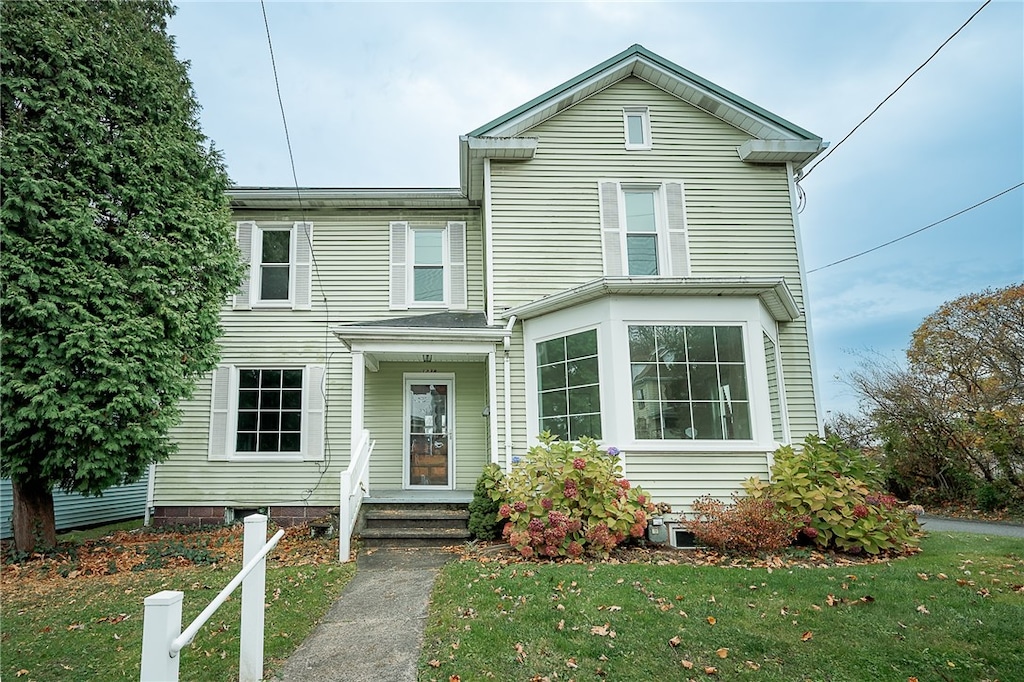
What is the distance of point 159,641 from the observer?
215 cm

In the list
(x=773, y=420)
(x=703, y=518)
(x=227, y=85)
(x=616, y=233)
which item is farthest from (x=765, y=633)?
(x=227, y=85)

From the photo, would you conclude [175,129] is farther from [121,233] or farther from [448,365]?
[448,365]

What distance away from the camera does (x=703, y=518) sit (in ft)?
23.9

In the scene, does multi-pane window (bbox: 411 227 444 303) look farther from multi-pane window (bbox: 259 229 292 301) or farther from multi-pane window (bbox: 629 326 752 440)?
multi-pane window (bbox: 629 326 752 440)

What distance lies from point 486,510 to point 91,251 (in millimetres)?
5995

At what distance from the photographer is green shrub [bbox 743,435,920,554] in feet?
21.9

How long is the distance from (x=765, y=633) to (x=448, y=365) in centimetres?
707

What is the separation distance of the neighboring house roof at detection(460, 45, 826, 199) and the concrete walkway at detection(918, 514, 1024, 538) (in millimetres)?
6612

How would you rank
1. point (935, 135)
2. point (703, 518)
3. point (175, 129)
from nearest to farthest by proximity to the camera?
point (703, 518), point (175, 129), point (935, 135)

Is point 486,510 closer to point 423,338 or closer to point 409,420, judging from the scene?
point 423,338

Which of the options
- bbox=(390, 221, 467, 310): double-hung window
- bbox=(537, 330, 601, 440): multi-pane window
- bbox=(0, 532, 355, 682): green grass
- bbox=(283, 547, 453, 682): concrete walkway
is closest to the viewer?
bbox=(283, 547, 453, 682): concrete walkway

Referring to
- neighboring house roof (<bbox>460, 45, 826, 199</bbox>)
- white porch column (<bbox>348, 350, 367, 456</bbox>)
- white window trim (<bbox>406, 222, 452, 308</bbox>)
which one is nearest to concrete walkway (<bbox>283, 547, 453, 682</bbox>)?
white porch column (<bbox>348, 350, 367, 456</bbox>)

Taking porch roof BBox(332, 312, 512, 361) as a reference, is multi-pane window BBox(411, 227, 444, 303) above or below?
above

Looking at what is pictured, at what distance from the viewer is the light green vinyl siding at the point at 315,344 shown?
32.4 ft
